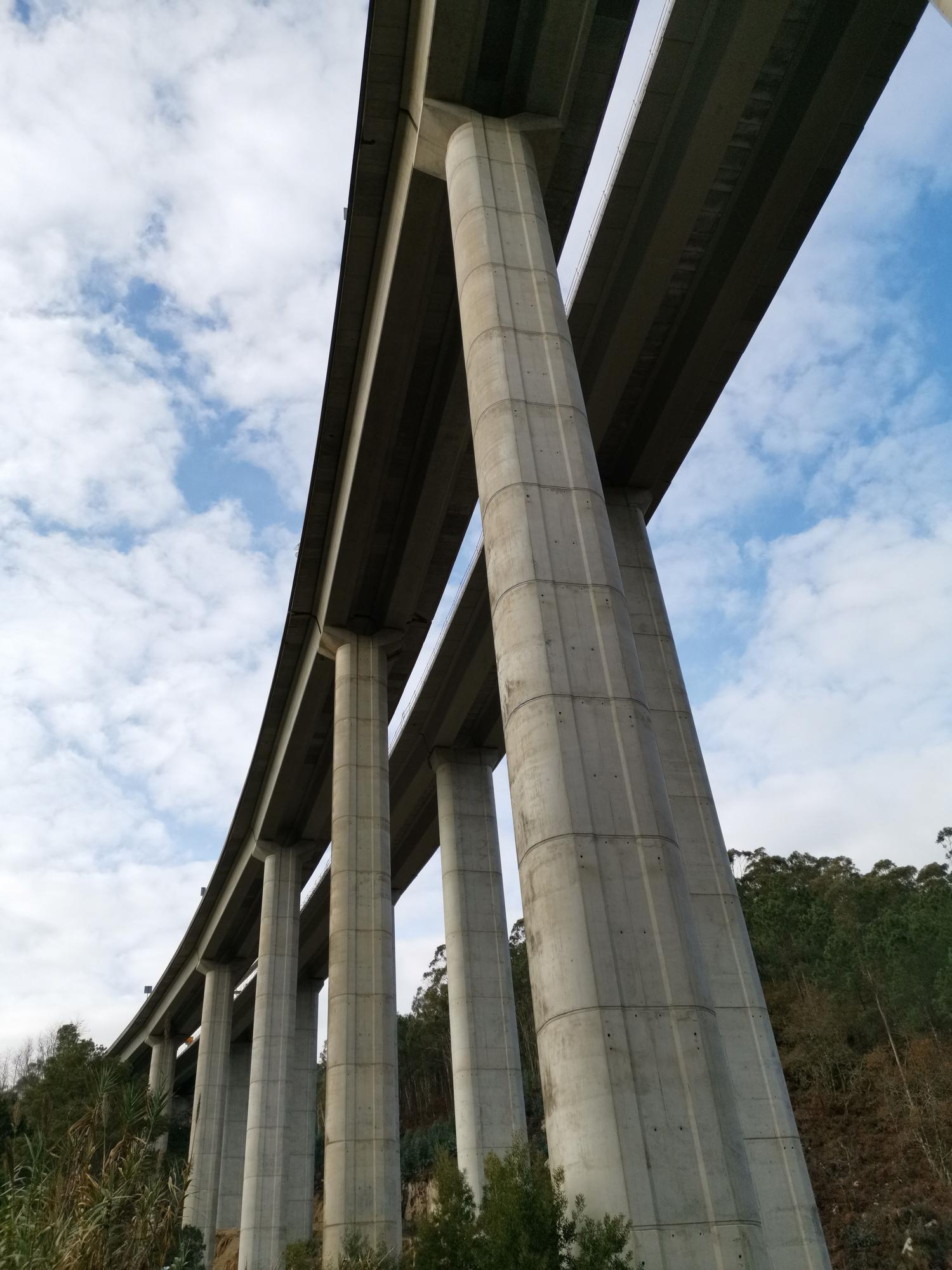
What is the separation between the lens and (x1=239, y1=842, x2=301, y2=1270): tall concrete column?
93.5 ft

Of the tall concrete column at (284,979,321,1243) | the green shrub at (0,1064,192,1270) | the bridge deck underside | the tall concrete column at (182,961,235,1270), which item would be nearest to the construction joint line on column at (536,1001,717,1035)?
the green shrub at (0,1064,192,1270)

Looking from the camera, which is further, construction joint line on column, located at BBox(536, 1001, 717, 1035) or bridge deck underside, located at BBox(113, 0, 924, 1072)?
bridge deck underside, located at BBox(113, 0, 924, 1072)

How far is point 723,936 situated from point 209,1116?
34.1 m

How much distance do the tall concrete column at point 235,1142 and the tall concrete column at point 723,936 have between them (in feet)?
152

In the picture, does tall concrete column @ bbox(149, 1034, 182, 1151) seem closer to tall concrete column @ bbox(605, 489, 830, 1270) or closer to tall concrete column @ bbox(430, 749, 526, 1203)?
tall concrete column @ bbox(430, 749, 526, 1203)

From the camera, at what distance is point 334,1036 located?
1892 cm

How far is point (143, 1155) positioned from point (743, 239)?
49.9 feet

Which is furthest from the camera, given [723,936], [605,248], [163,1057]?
[163,1057]

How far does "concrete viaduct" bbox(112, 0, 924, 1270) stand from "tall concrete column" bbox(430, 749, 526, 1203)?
9 centimetres

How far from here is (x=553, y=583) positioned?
9.70 meters

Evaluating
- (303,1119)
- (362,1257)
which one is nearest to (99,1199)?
(362,1257)

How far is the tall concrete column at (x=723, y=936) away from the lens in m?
13.1

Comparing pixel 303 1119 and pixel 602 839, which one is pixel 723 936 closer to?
pixel 602 839

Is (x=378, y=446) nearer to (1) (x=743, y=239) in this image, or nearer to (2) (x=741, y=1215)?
(1) (x=743, y=239)
